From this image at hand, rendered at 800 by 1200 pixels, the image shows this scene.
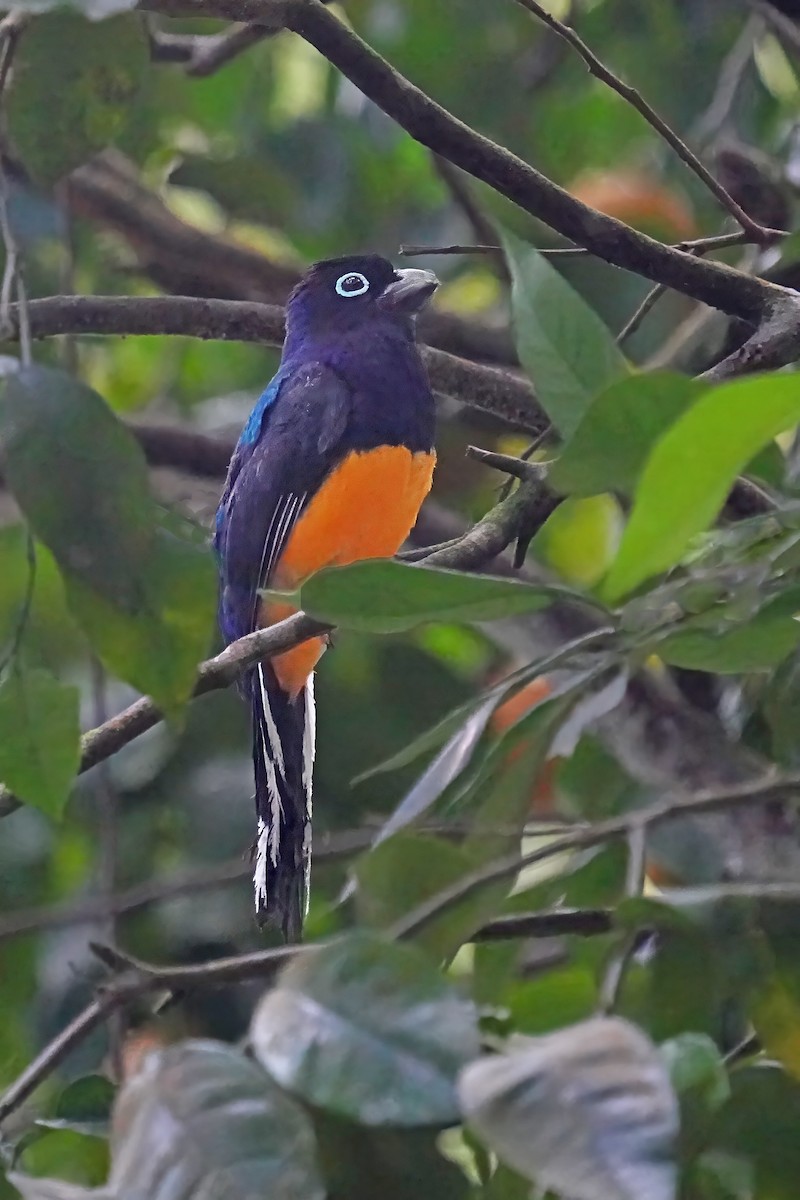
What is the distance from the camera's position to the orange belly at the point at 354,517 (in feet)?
6.59

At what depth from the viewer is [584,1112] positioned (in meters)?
0.53

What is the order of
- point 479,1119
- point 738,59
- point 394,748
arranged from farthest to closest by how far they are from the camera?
point 738,59 → point 394,748 → point 479,1119

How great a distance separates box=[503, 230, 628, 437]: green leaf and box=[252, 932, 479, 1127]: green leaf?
316 mm

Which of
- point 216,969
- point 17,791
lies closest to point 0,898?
point 17,791

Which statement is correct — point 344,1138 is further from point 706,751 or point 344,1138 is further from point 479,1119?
point 706,751

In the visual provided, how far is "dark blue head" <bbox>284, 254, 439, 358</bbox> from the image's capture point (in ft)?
7.01

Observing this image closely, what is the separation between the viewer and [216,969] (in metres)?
0.77

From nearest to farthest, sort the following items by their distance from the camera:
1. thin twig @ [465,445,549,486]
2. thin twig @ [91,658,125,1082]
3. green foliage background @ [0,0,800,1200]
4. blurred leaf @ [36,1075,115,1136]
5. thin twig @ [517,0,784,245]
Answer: green foliage background @ [0,0,800,1200]
blurred leaf @ [36,1075,115,1136]
thin twig @ [91,658,125,1082]
thin twig @ [465,445,549,486]
thin twig @ [517,0,784,245]

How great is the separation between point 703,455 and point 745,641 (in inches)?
9.2

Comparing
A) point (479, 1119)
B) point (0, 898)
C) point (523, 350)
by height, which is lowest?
point (0, 898)

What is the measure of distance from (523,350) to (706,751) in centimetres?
127

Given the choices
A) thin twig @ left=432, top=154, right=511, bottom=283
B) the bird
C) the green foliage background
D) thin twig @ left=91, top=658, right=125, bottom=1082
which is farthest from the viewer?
thin twig @ left=432, top=154, right=511, bottom=283

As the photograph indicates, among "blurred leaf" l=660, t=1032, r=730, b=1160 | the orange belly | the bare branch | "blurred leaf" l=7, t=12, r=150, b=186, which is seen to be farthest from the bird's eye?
"blurred leaf" l=660, t=1032, r=730, b=1160

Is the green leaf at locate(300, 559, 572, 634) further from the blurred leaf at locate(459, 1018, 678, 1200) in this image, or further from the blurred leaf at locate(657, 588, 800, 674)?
the blurred leaf at locate(459, 1018, 678, 1200)
